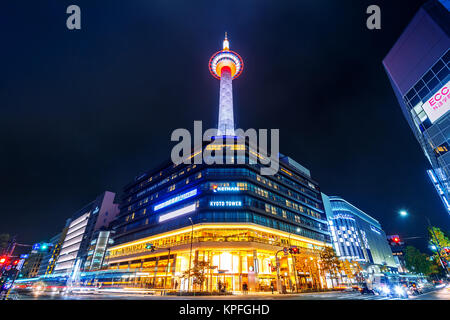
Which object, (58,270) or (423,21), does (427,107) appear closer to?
(423,21)

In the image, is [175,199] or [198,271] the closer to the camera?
[198,271]

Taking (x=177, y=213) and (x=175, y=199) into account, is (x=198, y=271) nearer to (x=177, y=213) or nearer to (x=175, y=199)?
(x=177, y=213)

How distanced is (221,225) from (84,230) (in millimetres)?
100852

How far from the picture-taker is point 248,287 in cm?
3862

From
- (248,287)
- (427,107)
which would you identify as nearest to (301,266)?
(248,287)

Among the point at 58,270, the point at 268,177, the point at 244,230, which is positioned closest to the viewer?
the point at 244,230

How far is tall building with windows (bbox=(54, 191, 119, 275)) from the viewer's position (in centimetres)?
10031

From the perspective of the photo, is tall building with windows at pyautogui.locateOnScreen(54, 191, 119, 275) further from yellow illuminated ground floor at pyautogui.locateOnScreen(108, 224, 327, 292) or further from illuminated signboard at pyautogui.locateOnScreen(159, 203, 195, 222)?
illuminated signboard at pyautogui.locateOnScreen(159, 203, 195, 222)

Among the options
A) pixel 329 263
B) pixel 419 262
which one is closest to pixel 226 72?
pixel 329 263

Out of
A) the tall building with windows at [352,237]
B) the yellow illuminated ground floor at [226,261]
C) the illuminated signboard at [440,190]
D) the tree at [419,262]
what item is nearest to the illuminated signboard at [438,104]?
the illuminated signboard at [440,190]

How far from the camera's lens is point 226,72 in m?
89.6

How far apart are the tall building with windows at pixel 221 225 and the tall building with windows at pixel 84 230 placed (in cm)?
3798
